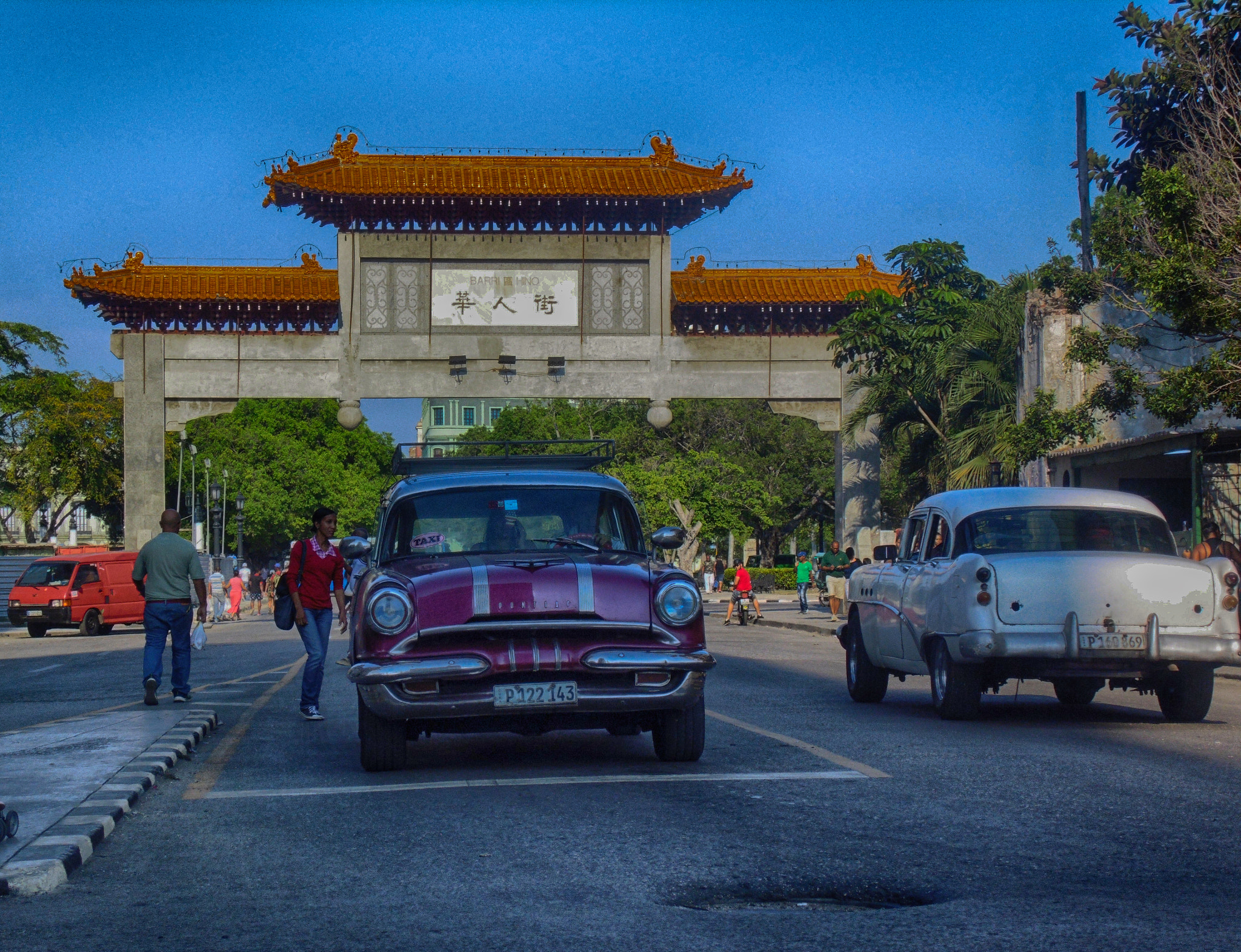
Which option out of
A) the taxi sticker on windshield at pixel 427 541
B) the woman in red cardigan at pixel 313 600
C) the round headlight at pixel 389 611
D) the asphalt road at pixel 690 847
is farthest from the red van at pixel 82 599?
the round headlight at pixel 389 611

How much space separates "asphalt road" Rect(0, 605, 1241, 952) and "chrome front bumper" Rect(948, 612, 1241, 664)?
22.9 inches

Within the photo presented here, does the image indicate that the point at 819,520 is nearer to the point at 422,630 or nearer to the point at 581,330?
the point at 581,330

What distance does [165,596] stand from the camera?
44.8ft

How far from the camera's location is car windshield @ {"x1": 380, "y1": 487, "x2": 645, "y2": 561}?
9.76 m

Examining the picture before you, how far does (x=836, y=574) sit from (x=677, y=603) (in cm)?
2942

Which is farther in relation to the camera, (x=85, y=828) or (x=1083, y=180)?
(x=1083, y=180)

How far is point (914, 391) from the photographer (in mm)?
34844

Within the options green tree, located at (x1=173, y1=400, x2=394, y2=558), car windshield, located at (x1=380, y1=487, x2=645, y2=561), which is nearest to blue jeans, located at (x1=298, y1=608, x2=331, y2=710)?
car windshield, located at (x1=380, y1=487, x2=645, y2=561)

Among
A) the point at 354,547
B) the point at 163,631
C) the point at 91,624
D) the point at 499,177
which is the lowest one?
the point at 91,624

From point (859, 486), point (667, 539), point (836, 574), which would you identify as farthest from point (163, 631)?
point (859, 486)

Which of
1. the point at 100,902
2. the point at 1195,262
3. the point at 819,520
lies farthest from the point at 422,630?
the point at 819,520

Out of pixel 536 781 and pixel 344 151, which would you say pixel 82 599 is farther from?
pixel 536 781

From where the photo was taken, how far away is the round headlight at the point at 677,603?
8570 mm

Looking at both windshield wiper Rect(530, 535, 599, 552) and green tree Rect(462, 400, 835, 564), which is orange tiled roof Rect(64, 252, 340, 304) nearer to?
green tree Rect(462, 400, 835, 564)
